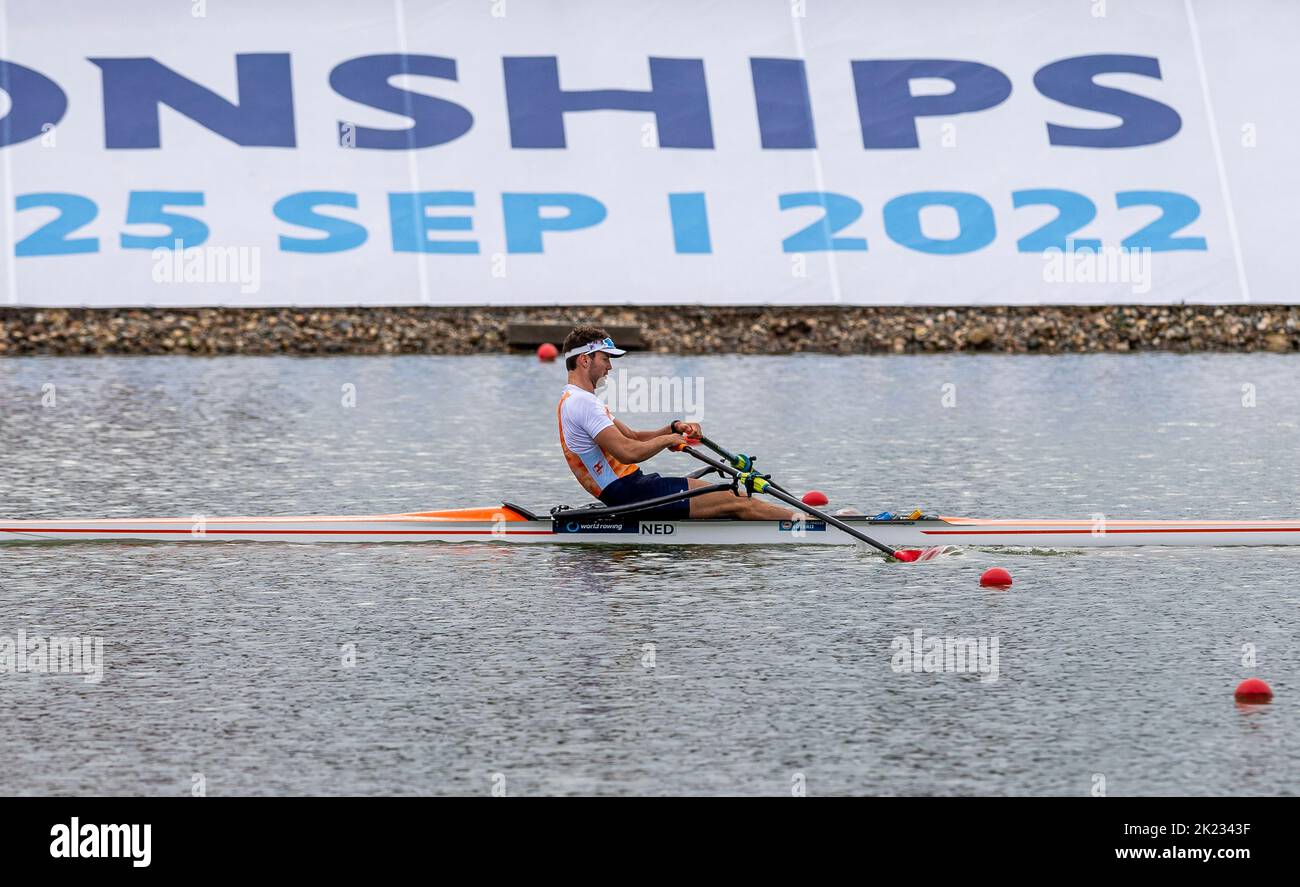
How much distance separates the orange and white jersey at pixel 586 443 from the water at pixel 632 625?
0.55 m

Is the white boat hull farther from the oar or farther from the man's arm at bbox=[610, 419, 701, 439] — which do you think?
the man's arm at bbox=[610, 419, 701, 439]

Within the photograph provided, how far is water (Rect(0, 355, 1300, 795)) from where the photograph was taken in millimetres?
7055

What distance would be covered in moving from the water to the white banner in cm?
657

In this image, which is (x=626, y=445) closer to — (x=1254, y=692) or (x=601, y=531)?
(x=601, y=531)

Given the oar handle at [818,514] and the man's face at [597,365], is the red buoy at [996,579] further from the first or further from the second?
the man's face at [597,365]

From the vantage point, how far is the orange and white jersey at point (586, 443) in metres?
12.1

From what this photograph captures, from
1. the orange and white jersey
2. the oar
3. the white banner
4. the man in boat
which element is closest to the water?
the oar

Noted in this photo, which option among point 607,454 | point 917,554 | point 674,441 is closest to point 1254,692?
point 917,554

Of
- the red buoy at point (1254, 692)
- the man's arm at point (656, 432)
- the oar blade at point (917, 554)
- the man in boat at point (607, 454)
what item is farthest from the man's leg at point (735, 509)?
the red buoy at point (1254, 692)

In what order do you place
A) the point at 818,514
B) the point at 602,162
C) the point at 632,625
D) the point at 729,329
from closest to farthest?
the point at 632,625, the point at 818,514, the point at 729,329, the point at 602,162

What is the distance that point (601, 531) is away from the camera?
11.9 metres

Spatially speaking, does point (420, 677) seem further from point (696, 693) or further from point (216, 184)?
point (216, 184)

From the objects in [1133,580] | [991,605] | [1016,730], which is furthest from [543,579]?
[1016,730]

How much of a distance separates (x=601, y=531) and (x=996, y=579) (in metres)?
2.58
